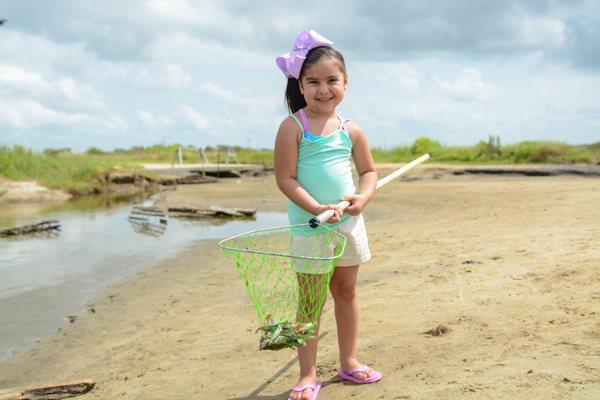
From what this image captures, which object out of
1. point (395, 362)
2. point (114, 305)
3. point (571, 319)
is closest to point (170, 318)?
point (114, 305)

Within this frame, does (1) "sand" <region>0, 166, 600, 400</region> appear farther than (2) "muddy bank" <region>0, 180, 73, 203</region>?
No

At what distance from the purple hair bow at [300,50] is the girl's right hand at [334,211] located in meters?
0.81

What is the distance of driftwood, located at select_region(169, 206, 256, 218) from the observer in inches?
650

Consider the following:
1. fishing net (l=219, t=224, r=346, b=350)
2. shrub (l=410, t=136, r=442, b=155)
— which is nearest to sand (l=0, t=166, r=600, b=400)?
fishing net (l=219, t=224, r=346, b=350)

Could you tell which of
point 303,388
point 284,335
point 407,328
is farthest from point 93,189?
point 284,335

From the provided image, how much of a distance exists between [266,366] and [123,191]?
2402 centimetres

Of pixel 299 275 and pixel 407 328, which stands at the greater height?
pixel 299 275

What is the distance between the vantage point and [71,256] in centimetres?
1157

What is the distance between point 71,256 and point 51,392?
23.8 feet

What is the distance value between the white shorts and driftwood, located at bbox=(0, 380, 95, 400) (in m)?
2.28

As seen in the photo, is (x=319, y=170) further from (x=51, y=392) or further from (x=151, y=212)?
(x=151, y=212)

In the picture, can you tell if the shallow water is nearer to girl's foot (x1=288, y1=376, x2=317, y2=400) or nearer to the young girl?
girl's foot (x1=288, y1=376, x2=317, y2=400)

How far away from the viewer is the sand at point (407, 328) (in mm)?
3791

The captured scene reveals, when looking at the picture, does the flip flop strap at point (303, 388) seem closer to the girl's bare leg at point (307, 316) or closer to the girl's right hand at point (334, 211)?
the girl's bare leg at point (307, 316)
